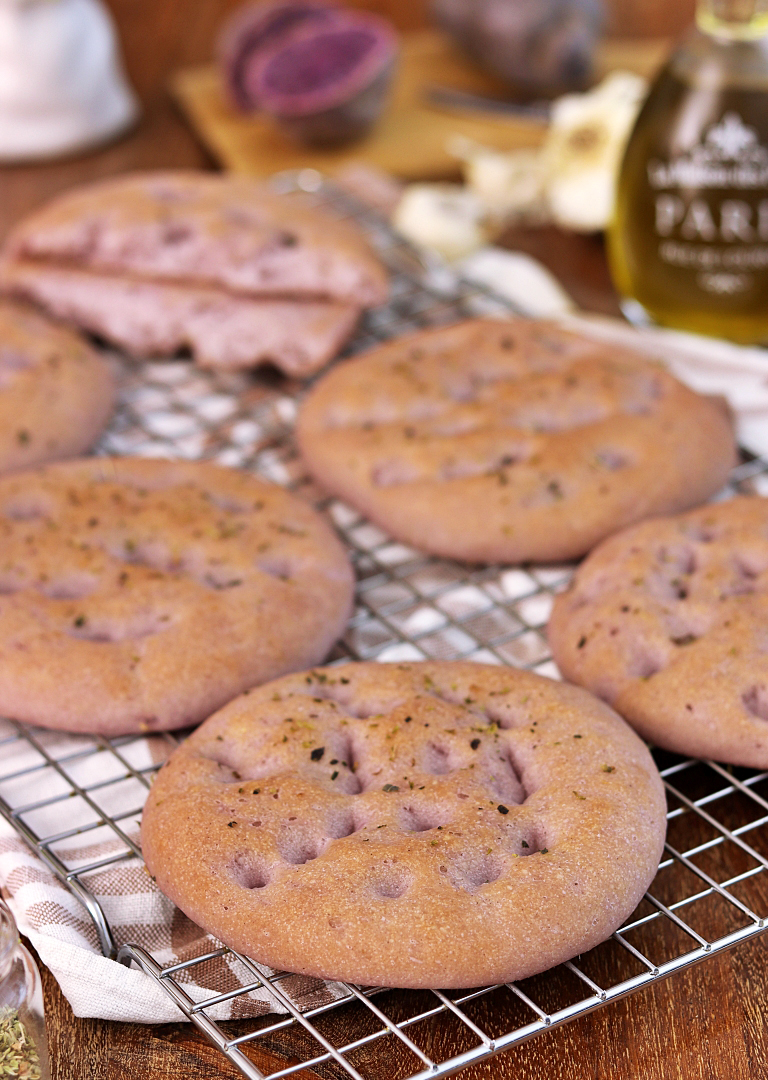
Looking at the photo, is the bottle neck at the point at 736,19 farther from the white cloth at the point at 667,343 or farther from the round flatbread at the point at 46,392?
the round flatbread at the point at 46,392

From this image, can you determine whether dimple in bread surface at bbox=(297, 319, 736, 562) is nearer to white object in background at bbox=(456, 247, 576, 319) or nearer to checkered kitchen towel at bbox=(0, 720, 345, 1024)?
white object in background at bbox=(456, 247, 576, 319)

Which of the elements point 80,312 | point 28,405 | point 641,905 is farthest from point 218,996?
point 80,312

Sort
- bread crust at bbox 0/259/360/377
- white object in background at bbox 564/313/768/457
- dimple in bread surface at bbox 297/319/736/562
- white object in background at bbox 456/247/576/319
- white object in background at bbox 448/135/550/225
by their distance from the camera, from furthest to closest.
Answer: white object in background at bbox 448/135/550/225
white object in background at bbox 456/247/576/319
bread crust at bbox 0/259/360/377
white object in background at bbox 564/313/768/457
dimple in bread surface at bbox 297/319/736/562

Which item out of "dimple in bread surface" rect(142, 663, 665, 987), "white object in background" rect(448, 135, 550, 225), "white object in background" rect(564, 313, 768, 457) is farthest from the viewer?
→ "white object in background" rect(448, 135, 550, 225)

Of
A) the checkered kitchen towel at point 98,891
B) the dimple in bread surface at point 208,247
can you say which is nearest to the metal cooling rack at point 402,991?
the checkered kitchen towel at point 98,891

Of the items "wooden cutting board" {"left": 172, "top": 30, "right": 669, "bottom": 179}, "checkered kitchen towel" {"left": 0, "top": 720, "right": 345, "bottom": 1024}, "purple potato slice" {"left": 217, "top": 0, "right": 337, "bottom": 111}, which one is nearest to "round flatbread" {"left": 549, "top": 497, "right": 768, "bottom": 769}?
"checkered kitchen towel" {"left": 0, "top": 720, "right": 345, "bottom": 1024}

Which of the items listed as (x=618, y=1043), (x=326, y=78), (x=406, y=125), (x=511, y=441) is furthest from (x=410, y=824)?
(x=406, y=125)
